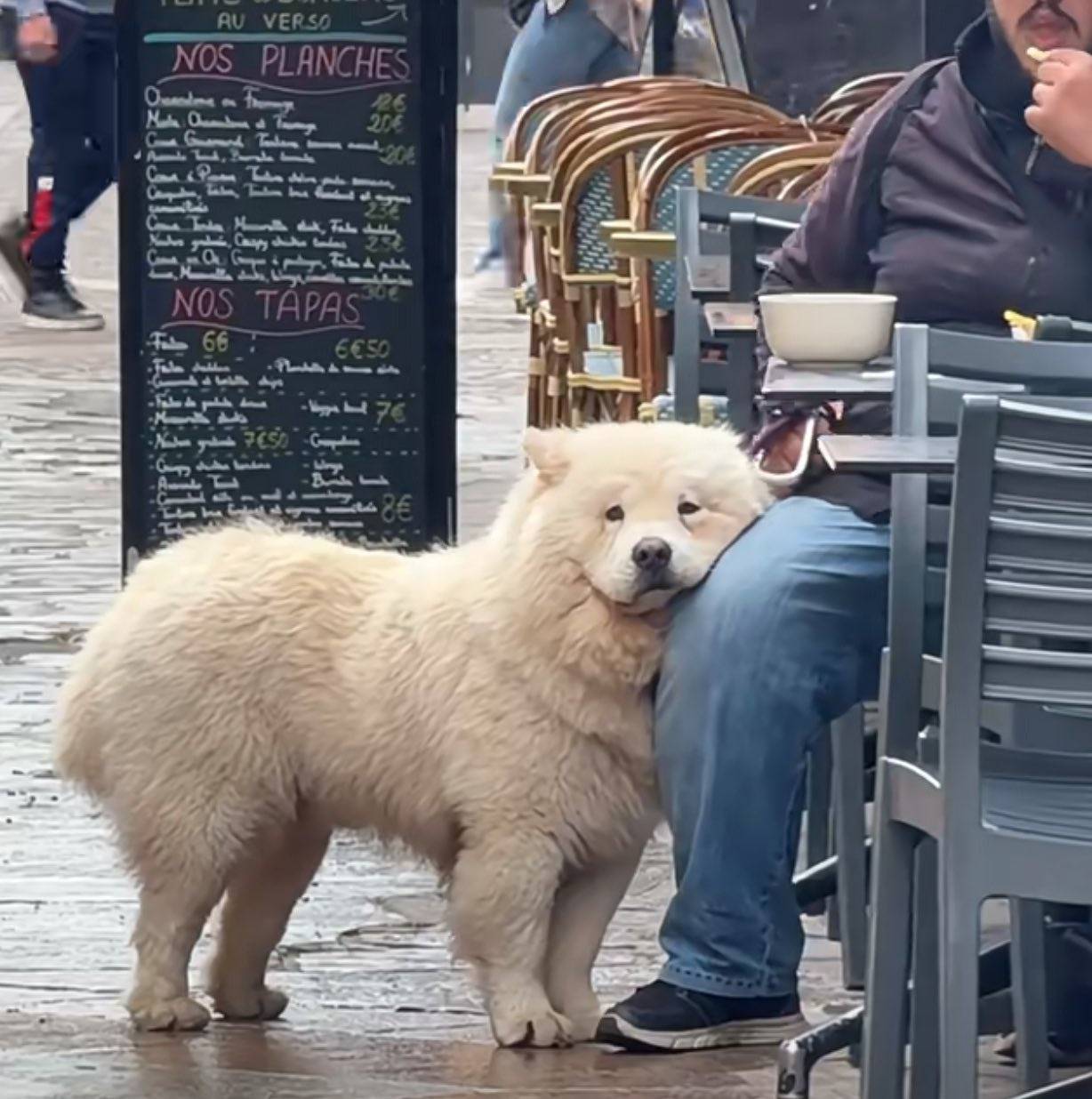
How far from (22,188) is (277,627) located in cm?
1410

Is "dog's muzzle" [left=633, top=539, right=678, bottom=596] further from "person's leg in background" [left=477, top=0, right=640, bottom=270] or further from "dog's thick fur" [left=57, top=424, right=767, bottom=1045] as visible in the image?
"person's leg in background" [left=477, top=0, right=640, bottom=270]

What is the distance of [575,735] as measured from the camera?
4219 millimetres

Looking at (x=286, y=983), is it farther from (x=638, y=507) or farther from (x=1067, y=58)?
(x=1067, y=58)

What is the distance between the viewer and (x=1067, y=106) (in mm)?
3889

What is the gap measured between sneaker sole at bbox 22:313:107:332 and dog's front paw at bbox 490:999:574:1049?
9.74m

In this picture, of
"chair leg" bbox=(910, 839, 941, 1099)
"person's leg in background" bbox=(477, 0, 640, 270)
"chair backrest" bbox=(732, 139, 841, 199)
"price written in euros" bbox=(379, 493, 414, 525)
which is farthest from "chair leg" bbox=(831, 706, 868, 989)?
"person's leg in background" bbox=(477, 0, 640, 270)

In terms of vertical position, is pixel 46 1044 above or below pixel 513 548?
below

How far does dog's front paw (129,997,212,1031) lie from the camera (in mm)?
4426

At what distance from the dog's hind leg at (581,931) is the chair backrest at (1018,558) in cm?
139

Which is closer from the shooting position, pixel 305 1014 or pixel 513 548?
pixel 513 548

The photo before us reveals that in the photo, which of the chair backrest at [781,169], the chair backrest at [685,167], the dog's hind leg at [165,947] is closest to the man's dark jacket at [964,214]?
the dog's hind leg at [165,947]

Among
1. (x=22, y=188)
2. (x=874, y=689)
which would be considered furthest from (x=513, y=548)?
(x=22, y=188)

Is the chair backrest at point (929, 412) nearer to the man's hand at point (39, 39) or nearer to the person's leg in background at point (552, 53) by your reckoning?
the person's leg in background at point (552, 53)

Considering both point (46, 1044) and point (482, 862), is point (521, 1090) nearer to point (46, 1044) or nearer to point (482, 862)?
point (482, 862)
